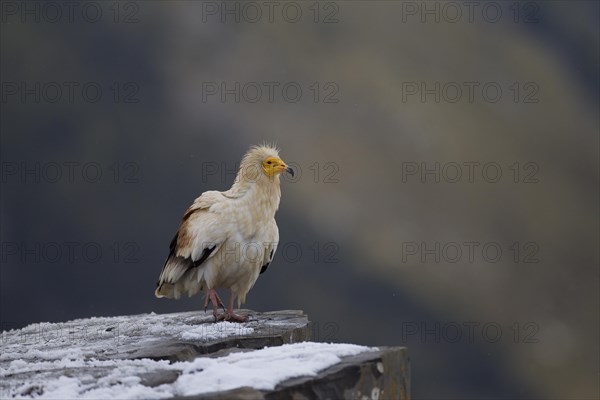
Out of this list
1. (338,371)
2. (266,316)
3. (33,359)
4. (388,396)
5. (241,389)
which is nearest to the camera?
(241,389)

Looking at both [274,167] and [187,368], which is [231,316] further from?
[187,368]

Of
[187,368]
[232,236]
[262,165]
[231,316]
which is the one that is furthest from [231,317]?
[187,368]

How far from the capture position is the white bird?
9.09 meters

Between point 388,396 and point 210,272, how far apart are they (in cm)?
352

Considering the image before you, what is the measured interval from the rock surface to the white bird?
0.98 m

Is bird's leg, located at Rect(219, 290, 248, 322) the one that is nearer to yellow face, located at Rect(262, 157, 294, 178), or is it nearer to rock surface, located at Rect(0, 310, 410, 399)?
rock surface, located at Rect(0, 310, 410, 399)

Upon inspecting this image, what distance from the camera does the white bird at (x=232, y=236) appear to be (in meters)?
9.09

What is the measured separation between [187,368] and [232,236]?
10.5 ft

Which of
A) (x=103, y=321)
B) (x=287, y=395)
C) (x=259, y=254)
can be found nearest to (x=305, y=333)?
(x=259, y=254)

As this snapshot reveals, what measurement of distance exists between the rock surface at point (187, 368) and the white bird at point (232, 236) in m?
0.98

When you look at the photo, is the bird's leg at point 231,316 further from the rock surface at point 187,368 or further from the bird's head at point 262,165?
the bird's head at point 262,165

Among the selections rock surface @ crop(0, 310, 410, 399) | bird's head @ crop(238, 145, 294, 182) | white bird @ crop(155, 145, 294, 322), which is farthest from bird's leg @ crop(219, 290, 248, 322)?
bird's head @ crop(238, 145, 294, 182)

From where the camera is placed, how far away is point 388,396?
605 cm

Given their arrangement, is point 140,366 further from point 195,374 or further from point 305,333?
point 305,333
